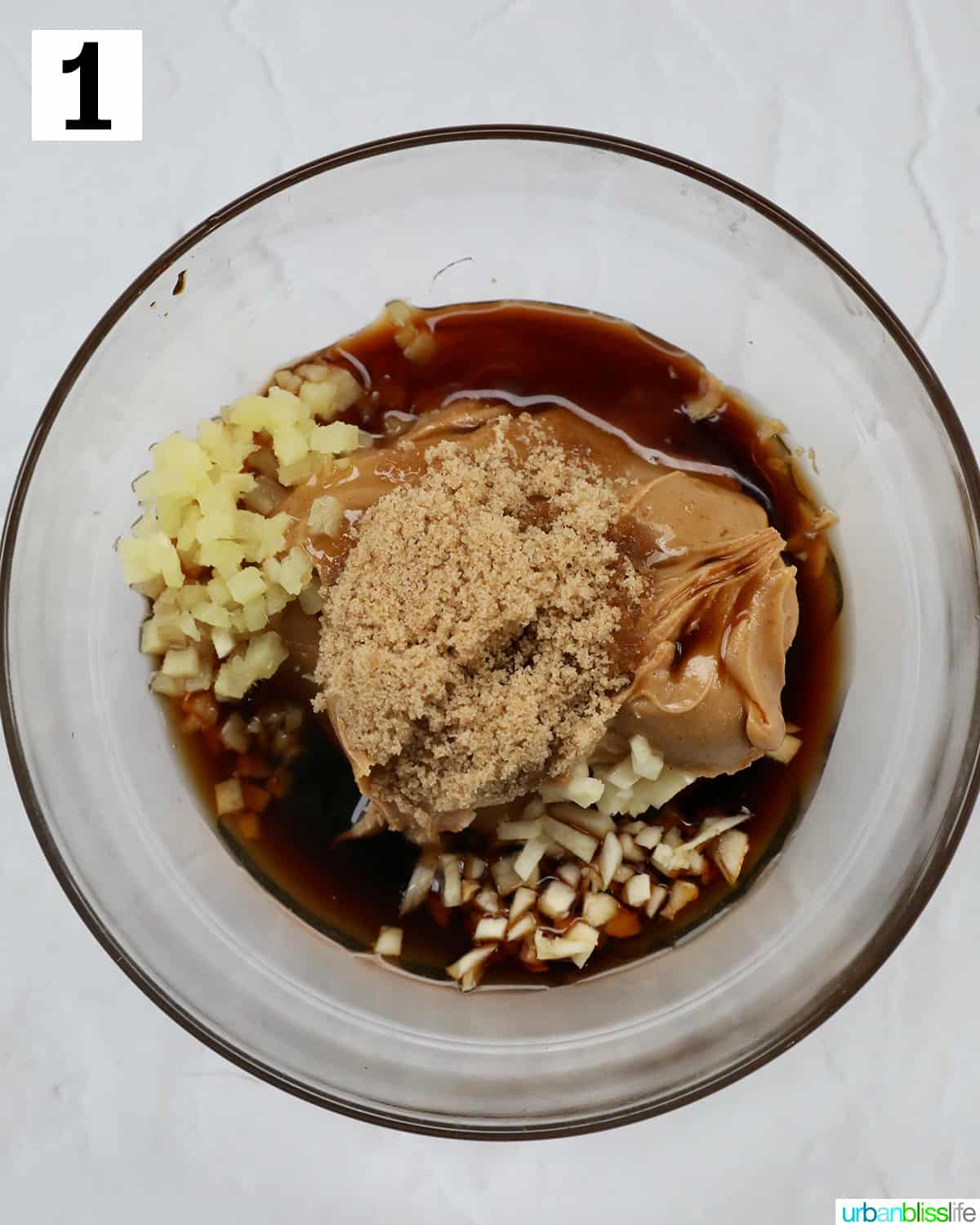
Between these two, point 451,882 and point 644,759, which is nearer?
point 644,759

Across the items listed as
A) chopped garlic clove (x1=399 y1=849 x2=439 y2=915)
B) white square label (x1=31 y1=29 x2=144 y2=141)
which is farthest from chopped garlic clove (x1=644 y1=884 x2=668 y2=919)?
white square label (x1=31 y1=29 x2=144 y2=141)

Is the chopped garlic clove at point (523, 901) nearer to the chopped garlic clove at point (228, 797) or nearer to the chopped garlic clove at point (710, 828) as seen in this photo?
the chopped garlic clove at point (710, 828)

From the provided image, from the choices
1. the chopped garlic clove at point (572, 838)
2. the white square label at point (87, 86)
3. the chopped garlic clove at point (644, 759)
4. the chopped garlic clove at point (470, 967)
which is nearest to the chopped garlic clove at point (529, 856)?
the chopped garlic clove at point (572, 838)

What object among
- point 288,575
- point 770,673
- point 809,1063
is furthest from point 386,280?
point 809,1063

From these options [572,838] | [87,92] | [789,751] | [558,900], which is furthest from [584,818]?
[87,92]

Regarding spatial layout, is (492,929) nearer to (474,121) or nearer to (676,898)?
(676,898)

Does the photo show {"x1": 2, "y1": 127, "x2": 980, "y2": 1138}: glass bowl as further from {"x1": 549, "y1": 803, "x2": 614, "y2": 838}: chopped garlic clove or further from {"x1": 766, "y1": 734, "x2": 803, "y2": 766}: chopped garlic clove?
{"x1": 549, "y1": 803, "x2": 614, "y2": 838}: chopped garlic clove

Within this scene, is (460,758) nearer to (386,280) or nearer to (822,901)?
(822,901)
